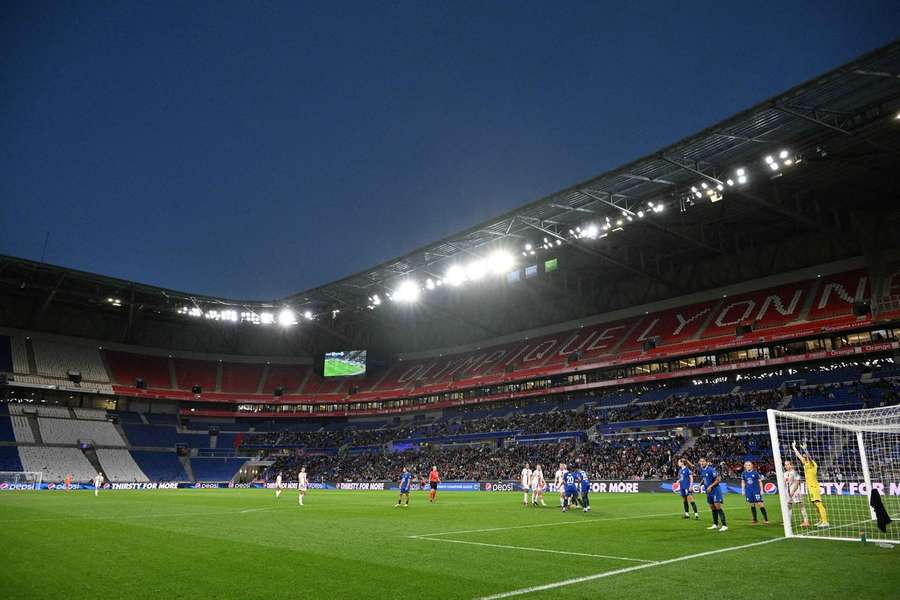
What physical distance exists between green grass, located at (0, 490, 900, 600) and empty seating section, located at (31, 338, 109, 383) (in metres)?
55.8

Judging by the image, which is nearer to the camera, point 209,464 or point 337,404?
point 209,464

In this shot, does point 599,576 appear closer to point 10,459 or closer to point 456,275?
point 456,275

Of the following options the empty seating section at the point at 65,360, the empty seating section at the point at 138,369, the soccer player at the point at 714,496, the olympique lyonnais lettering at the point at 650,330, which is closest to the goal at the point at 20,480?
the empty seating section at the point at 65,360

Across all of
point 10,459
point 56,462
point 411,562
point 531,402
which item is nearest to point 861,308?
point 531,402

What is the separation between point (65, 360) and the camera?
66000 mm

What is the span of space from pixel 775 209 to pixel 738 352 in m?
13.5

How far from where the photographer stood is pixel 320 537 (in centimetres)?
1407

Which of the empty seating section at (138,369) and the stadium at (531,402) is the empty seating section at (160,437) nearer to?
the stadium at (531,402)

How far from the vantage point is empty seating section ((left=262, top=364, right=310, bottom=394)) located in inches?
3145

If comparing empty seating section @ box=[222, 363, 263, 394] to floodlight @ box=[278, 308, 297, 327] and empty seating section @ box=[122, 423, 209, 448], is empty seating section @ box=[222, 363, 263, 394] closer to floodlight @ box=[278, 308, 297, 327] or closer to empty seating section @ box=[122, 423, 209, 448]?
empty seating section @ box=[122, 423, 209, 448]

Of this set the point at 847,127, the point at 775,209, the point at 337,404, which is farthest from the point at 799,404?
the point at 337,404

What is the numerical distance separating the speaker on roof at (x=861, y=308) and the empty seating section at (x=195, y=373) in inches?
2837

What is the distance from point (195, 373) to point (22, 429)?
22.0 metres

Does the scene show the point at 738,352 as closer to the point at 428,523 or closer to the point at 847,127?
the point at 847,127
